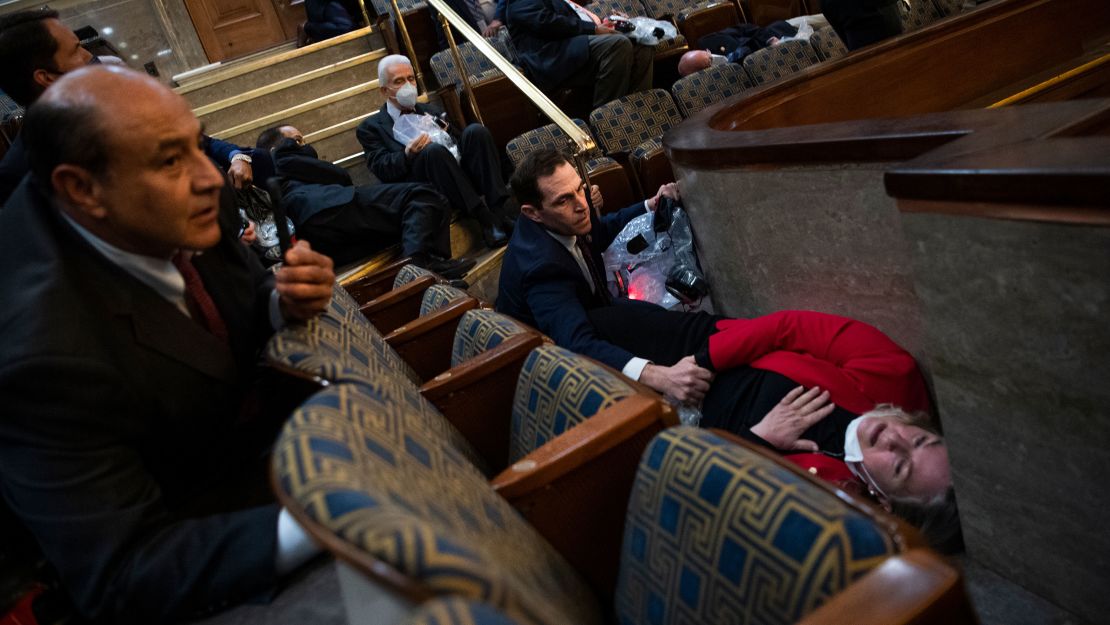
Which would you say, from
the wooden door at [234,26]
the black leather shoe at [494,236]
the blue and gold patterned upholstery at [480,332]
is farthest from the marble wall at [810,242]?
the wooden door at [234,26]

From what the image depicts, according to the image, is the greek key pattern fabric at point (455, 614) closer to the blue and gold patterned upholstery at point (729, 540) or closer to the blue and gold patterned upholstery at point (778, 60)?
the blue and gold patterned upholstery at point (729, 540)

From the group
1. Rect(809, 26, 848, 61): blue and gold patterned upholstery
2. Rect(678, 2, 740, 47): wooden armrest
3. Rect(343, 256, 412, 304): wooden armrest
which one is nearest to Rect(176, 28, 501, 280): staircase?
Rect(343, 256, 412, 304): wooden armrest

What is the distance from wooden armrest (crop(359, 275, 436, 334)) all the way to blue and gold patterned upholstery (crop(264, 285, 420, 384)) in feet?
1.72

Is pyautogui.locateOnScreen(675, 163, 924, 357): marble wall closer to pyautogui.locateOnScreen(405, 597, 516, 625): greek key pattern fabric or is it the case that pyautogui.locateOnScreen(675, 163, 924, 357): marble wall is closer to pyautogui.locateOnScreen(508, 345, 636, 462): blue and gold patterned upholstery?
pyautogui.locateOnScreen(508, 345, 636, 462): blue and gold patterned upholstery

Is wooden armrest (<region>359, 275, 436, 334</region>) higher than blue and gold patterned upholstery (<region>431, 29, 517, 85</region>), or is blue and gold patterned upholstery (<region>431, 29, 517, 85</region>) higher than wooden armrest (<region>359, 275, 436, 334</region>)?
blue and gold patterned upholstery (<region>431, 29, 517, 85</region>)

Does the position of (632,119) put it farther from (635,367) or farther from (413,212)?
(635,367)

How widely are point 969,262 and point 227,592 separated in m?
0.95

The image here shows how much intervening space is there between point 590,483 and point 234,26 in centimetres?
644

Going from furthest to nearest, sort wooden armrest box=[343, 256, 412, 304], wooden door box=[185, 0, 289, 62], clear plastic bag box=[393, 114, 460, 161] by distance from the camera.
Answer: wooden door box=[185, 0, 289, 62] < clear plastic bag box=[393, 114, 460, 161] < wooden armrest box=[343, 256, 412, 304]

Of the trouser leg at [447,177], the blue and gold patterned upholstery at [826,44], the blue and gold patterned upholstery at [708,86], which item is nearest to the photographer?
the trouser leg at [447,177]

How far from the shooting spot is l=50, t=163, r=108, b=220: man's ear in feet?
2.70

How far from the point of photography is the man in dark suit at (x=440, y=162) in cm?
336

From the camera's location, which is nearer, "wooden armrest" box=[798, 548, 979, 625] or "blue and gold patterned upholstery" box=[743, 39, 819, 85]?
"wooden armrest" box=[798, 548, 979, 625]

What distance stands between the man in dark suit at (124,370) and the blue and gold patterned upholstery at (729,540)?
0.39m
